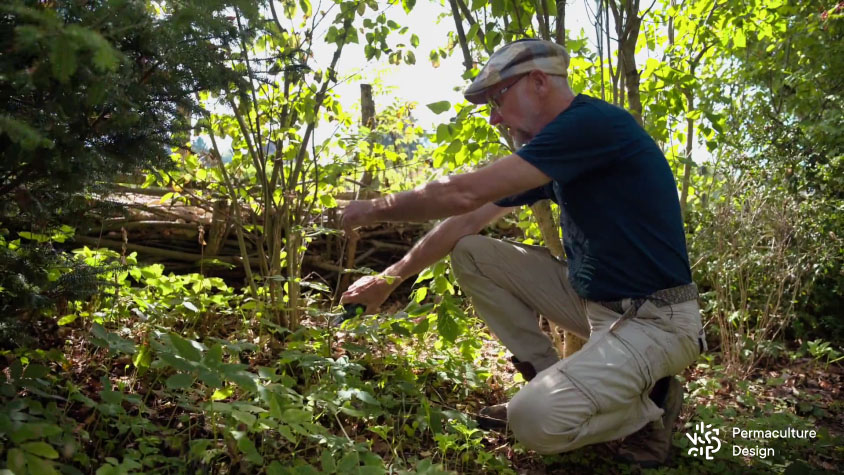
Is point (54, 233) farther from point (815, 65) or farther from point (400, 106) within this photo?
point (815, 65)

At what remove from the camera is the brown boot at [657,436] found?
228 centimetres

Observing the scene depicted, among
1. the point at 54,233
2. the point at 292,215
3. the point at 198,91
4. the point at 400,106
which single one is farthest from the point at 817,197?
the point at 54,233

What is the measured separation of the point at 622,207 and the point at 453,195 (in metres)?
0.65

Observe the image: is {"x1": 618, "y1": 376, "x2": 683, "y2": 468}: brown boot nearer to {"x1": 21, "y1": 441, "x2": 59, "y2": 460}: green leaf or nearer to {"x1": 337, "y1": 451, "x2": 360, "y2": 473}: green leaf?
{"x1": 337, "y1": 451, "x2": 360, "y2": 473}: green leaf

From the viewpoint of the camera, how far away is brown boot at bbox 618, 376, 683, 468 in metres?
2.28

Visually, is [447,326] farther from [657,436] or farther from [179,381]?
[179,381]

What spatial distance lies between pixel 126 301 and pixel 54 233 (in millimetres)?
506

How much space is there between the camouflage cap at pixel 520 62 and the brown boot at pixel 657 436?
1.30 meters

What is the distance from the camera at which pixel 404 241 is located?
5402mm

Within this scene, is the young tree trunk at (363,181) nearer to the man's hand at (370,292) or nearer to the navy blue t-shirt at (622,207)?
the man's hand at (370,292)

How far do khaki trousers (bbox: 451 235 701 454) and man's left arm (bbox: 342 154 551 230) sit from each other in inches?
25.0

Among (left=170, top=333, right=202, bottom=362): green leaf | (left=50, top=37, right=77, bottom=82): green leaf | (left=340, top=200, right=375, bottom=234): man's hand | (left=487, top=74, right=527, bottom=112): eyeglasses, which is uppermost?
(left=487, top=74, right=527, bottom=112): eyeglasses

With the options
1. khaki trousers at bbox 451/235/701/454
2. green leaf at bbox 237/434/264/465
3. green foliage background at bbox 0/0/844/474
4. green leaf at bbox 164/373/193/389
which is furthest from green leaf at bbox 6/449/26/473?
khaki trousers at bbox 451/235/701/454

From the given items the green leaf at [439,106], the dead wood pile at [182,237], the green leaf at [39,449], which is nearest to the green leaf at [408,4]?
the green leaf at [439,106]
